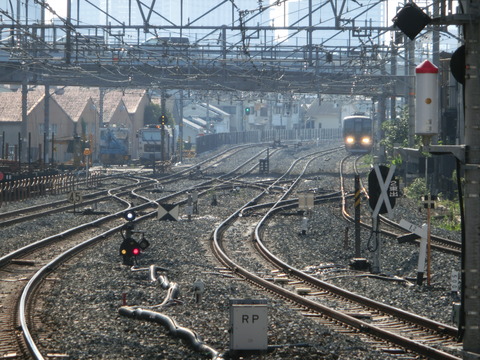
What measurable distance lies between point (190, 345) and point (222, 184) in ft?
94.0

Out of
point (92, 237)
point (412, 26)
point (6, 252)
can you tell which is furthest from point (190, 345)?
point (92, 237)

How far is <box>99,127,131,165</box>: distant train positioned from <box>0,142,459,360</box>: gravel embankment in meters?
34.0

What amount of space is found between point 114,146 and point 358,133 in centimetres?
1675

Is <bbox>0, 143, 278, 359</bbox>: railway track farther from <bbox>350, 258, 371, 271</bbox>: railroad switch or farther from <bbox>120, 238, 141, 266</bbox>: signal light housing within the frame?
<bbox>350, 258, 371, 271</bbox>: railroad switch

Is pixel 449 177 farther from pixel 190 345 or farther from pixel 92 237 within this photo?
pixel 190 345

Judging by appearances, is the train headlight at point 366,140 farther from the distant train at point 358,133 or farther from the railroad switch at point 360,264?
the railroad switch at point 360,264

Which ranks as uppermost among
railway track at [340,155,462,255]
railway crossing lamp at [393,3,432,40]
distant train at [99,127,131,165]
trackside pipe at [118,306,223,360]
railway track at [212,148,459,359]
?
distant train at [99,127,131,165]

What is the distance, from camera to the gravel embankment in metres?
8.35

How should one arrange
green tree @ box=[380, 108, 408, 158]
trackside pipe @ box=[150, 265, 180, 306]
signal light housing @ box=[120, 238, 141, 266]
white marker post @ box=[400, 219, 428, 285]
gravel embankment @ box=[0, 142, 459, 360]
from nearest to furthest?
gravel embankment @ box=[0, 142, 459, 360]
trackside pipe @ box=[150, 265, 180, 306]
white marker post @ box=[400, 219, 428, 285]
signal light housing @ box=[120, 238, 141, 266]
green tree @ box=[380, 108, 408, 158]

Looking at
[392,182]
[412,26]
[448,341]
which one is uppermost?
[412,26]

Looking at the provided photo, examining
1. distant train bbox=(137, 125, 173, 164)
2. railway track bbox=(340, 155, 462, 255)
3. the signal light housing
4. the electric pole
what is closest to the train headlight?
distant train bbox=(137, 125, 173, 164)

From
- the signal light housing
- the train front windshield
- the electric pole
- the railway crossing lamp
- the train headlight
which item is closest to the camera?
the electric pole

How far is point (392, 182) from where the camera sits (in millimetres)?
13359

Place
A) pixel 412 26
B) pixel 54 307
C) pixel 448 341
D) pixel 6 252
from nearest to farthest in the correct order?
pixel 412 26 → pixel 448 341 → pixel 54 307 → pixel 6 252
